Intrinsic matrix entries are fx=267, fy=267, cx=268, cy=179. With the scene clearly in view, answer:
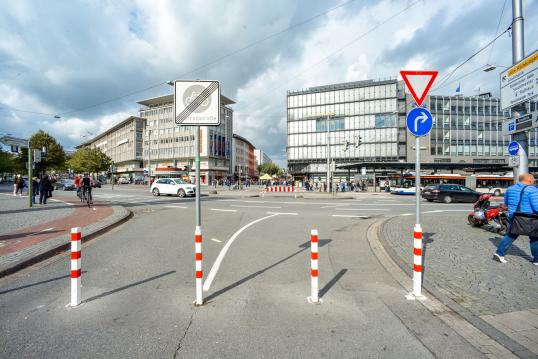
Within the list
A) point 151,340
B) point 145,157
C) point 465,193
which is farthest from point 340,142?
point 151,340

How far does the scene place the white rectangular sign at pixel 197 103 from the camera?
11.5 feet

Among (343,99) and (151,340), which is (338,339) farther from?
(343,99)

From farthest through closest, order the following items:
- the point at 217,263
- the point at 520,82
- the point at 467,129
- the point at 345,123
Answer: the point at 345,123 < the point at 467,129 < the point at 520,82 < the point at 217,263

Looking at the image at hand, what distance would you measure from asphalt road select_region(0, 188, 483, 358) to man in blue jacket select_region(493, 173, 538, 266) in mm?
2259

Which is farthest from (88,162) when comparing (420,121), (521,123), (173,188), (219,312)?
(521,123)

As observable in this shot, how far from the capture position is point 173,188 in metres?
23.2

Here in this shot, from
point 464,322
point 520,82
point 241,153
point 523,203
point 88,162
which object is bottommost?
point 464,322

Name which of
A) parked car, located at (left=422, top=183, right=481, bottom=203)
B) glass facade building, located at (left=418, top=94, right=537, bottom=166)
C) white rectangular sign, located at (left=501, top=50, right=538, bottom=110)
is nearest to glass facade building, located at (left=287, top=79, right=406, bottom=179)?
glass facade building, located at (left=418, top=94, right=537, bottom=166)

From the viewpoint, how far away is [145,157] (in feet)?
261

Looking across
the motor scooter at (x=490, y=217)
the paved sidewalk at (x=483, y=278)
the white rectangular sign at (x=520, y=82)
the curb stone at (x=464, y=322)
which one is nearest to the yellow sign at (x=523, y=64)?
the white rectangular sign at (x=520, y=82)

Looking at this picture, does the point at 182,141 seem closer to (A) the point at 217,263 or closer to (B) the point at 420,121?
(A) the point at 217,263

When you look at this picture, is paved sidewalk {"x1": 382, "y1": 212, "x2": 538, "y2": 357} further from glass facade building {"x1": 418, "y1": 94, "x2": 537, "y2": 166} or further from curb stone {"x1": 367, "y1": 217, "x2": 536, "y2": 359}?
glass facade building {"x1": 418, "y1": 94, "x2": 537, "y2": 166}

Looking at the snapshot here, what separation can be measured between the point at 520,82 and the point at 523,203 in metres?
3.52

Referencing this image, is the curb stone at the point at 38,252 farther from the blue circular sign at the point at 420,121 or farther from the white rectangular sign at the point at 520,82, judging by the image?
the white rectangular sign at the point at 520,82
